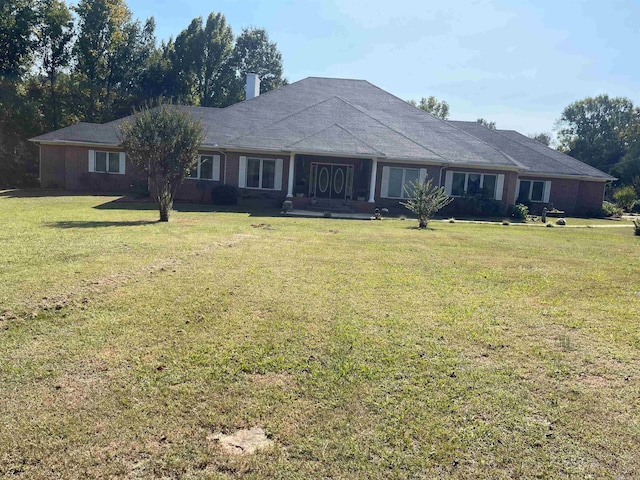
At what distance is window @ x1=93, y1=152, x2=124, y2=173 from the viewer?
87.4 ft

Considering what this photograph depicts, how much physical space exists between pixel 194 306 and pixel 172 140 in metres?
10.4

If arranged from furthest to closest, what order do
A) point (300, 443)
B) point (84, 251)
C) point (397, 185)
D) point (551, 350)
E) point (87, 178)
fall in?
point (87, 178), point (397, 185), point (84, 251), point (551, 350), point (300, 443)

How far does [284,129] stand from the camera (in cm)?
2473

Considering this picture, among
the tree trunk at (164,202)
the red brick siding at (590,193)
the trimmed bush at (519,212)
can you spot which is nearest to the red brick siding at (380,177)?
the trimmed bush at (519,212)

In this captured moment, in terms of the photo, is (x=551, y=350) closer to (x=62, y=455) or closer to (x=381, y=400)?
(x=381, y=400)

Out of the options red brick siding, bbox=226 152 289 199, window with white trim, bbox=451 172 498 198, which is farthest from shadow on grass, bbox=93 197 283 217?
window with white trim, bbox=451 172 498 198

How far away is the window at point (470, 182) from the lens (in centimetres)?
2469

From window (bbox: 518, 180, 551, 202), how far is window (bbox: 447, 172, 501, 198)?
4.30 meters

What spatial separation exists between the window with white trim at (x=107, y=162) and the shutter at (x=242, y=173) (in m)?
8.02

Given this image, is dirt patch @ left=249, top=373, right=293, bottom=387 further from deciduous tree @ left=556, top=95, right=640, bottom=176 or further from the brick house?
deciduous tree @ left=556, top=95, right=640, bottom=176

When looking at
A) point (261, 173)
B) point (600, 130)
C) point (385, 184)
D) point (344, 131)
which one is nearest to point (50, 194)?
point (261, 173)

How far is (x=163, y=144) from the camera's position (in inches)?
591

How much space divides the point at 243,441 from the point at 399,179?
2172 centimetres

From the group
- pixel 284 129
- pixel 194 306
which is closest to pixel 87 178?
pixel 284 129
